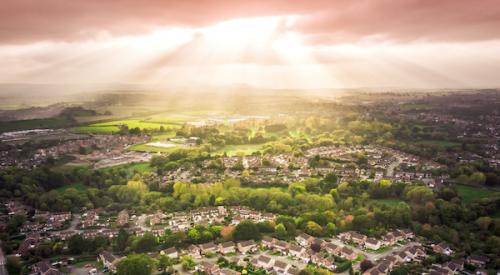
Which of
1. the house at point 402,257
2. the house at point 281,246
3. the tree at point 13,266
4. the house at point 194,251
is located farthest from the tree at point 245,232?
the tree at point 13,266

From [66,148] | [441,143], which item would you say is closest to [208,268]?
[66,148]

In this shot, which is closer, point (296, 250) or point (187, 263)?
point (187, 263)

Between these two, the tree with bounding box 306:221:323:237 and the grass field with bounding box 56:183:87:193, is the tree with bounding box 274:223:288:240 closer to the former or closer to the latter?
the tree with bounding box 306:221:323:237

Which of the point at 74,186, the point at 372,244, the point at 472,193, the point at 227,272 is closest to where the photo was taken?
the point at 227,272

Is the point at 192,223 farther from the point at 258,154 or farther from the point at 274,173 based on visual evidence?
the point at 258,154

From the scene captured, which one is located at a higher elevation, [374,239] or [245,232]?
[245,232]

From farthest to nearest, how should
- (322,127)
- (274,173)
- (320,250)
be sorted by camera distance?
(322,127)
(274,173)
(320,250)

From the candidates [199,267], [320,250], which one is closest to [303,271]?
[320,250]

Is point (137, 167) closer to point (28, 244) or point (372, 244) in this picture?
point (28, 244)
